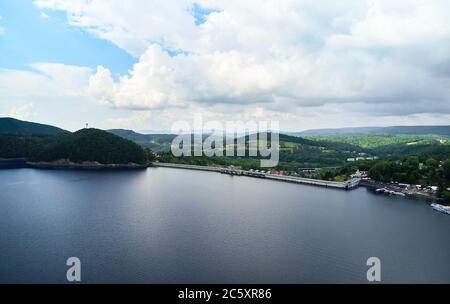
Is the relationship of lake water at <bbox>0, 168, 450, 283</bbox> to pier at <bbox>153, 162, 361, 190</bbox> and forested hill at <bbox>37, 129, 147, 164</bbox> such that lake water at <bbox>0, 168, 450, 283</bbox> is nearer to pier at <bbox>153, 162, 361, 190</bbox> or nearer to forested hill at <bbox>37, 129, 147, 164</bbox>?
pier at <bbox>153, 162, 361, 190</bbox>

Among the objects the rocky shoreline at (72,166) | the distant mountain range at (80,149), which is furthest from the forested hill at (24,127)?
the rocky shoreline at (72,166)

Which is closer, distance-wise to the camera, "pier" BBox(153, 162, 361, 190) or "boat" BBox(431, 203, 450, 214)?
"boat" BBox(431, 203, 450, 214)

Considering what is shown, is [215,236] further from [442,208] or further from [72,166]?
[72,166]

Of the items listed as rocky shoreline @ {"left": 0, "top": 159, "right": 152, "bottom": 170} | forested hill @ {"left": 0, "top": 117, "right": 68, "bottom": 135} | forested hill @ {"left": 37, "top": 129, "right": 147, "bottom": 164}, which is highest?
forested hill @ {"left": 0, "top": 117, "right": 68, "bottom": 135}

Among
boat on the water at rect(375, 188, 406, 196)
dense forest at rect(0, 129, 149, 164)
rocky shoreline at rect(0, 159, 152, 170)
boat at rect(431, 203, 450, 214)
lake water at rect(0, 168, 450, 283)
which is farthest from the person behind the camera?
dense forest at rect(0, 129, 149, 164)

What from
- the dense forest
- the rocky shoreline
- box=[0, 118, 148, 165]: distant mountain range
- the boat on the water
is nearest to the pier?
the boat on the water

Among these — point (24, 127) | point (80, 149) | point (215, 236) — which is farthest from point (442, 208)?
point (24, 127)

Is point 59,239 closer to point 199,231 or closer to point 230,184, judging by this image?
point 199,231
